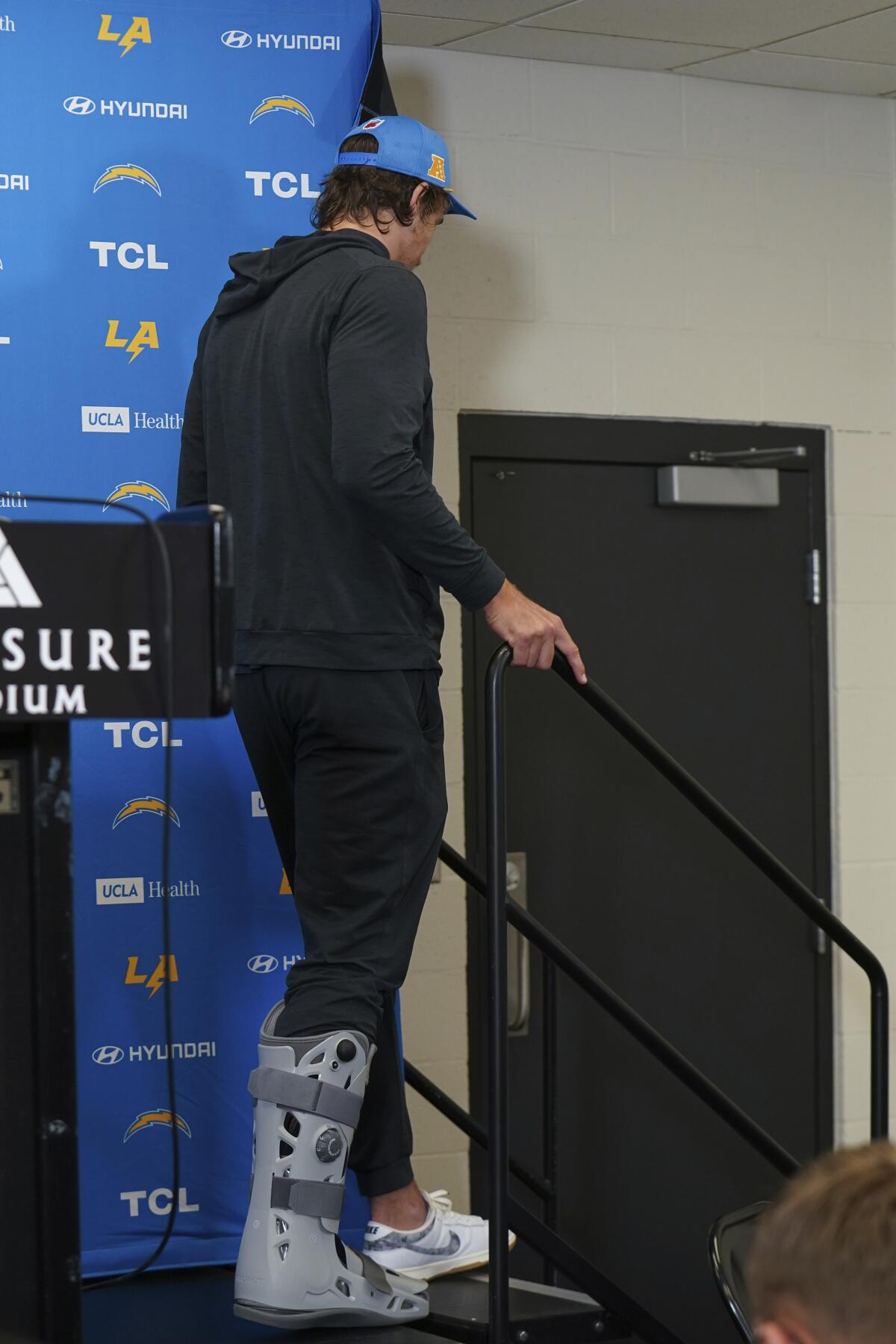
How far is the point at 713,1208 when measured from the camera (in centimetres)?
372

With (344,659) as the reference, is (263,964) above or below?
below

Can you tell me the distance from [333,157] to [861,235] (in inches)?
69.0

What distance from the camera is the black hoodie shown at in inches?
79.0

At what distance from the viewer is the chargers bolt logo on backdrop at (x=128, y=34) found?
2625mm

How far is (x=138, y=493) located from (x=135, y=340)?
268mm

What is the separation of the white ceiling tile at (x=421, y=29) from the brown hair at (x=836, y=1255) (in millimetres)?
2944

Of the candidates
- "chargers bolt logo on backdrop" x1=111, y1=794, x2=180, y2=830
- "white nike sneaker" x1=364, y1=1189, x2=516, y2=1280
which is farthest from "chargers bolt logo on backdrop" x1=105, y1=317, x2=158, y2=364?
"white nike sneaker" x1=364, y1=1189, x2=516, y2=1280

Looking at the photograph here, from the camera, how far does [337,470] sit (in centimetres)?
200

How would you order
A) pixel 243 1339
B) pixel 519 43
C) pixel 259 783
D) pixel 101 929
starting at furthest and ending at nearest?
1. pixel 519 43
2. pixel 101 929
3. pixel 259 783
4. pixel 243 1339

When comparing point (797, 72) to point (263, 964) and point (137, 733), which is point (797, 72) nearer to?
point (137, 733)

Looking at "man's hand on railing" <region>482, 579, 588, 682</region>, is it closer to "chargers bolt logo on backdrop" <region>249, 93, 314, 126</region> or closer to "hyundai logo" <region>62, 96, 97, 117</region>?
"chargers bolt logo on backdrop" <region>249, 93, 314, 126</region>

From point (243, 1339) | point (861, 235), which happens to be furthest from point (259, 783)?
point (861, 235)

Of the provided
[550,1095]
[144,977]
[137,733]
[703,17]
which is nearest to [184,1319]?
[144,977]

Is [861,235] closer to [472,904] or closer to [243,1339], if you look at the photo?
[472,904]
